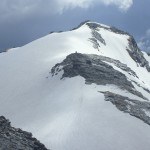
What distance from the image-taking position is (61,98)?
7712 cm

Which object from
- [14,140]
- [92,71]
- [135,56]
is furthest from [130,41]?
[14,140]

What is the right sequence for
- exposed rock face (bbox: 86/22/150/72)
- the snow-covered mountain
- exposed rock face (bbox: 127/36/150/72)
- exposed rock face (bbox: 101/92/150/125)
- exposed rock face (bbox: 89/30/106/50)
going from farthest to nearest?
exposed rock face (bbox: 127/36/150/72)
exposed rock face (bbox: 86/22/150/72)
exposed rock face (bbox: 89/30/106/50)
exposed rock face (bbox: 101/92/150/125)
the snow-covered mountain

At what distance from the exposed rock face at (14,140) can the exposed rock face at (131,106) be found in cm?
2365

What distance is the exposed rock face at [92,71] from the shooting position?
83812 mm

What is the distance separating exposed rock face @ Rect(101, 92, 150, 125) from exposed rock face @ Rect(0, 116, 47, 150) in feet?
77.6

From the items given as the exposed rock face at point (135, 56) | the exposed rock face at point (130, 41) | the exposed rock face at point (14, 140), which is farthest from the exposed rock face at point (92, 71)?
the exposed rock face at point (135, 56)

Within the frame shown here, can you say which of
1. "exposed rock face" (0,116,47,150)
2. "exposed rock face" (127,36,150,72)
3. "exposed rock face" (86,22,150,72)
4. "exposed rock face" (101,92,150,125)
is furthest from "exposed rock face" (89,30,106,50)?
"exposed rock face" (0,116,47,150)

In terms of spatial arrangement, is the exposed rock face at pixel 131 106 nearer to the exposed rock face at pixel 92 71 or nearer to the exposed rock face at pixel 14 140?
Answer: the exposed rock face at pixel 92 71

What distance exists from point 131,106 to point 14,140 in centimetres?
2976

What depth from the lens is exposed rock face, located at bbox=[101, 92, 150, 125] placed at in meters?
68.9

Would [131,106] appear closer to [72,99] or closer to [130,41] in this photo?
[72,99]

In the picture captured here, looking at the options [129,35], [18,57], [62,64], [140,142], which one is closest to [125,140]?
[140,142]

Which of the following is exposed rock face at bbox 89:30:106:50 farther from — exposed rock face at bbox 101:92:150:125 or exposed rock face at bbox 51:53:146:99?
exposed rock face at bbox 101:92:150:125

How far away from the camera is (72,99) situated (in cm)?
7400
